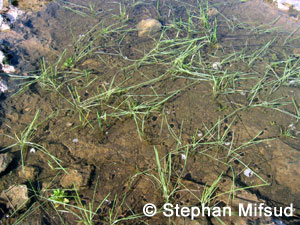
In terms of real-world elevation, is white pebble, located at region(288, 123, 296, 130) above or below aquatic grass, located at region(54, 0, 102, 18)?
below

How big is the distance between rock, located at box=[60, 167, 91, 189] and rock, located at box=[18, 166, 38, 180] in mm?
231

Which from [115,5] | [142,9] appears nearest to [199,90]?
[142,9]

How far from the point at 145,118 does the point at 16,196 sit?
120 centimetres

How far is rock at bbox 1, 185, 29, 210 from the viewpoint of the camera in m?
1.83

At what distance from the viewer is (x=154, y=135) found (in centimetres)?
227

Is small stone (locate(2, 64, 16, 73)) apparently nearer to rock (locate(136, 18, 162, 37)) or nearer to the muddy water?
the muddy water

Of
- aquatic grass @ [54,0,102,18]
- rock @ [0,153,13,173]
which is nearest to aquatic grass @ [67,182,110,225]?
rock @ [0,153,13,173]

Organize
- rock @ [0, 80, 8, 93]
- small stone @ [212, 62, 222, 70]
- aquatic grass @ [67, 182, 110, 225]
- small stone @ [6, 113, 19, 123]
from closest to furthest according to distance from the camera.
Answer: aquatic grass @ [67, 182, 110, 225], small stone @ [6, 113, 19, 123], rock @ [0, 80, 8, 93], small stone @ [212, 62, 222, 70]

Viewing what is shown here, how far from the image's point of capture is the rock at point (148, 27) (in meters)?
3.21

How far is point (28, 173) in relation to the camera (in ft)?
6.52

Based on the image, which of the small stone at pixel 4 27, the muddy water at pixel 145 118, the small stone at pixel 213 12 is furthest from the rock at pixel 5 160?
the small stone at pixel 213 12

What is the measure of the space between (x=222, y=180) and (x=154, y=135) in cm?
68

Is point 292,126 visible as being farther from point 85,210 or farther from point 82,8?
point 82,8

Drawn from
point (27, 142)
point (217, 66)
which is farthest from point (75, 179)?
point (217, 66)
